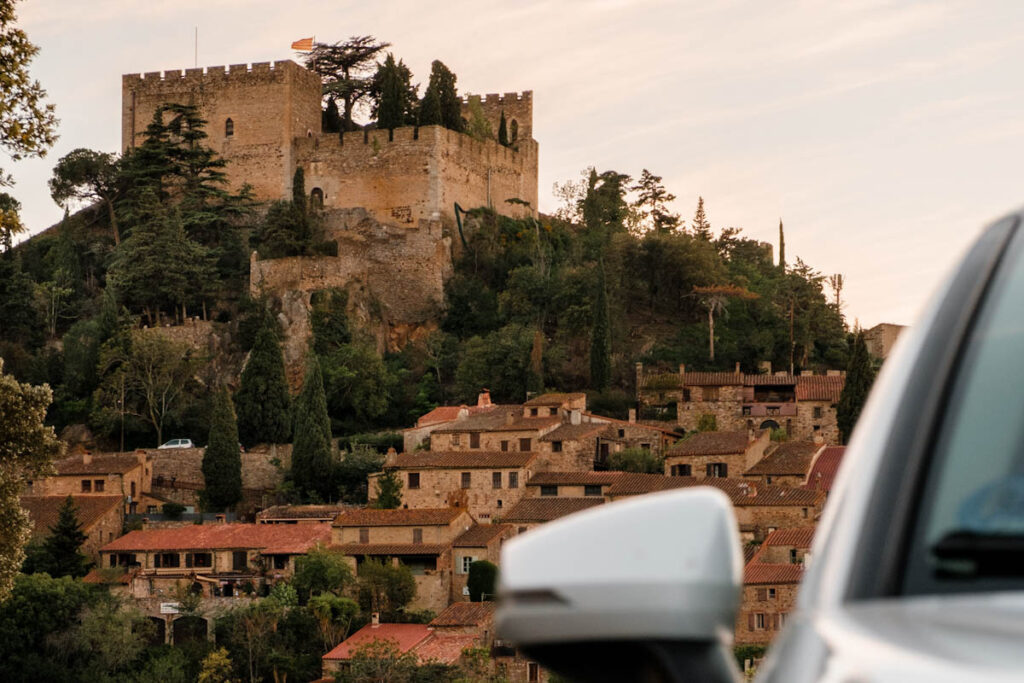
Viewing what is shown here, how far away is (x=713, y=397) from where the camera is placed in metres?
57.4

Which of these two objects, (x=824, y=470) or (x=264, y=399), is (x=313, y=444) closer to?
(x=264, y=399)

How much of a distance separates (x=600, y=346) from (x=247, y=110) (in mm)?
20579

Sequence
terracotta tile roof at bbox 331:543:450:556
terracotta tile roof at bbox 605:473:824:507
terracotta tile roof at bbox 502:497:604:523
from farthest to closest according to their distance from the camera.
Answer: terracotta tile roof at bbox 605:473:824:507
terracotta tile roof at bbox 502:497:604:523
terracotta tile roof at bbox 331:543:450:556

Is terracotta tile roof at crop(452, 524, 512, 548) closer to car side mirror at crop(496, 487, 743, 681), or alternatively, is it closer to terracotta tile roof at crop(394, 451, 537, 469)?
terracotta tile roof at crop(394, 451, 537, 469)

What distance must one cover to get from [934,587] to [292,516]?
52030 mm

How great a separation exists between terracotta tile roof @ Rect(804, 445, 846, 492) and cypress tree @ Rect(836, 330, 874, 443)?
787 mm

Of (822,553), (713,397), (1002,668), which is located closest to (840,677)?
(1002,668)

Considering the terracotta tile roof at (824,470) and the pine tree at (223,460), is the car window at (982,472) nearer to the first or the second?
the terracotta tile roof at (824,470)

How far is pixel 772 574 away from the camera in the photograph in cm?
4147

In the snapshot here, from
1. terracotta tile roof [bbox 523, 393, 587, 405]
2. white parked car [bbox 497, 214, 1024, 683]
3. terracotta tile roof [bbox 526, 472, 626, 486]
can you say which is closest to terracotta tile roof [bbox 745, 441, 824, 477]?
terracotta tile roof [bbox 526, 472, 626, 486]

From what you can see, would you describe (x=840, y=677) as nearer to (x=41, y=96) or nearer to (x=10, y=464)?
(x=41, y=96)

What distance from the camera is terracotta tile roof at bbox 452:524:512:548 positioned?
157 ft

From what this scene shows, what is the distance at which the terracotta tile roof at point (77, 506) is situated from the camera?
169 feet

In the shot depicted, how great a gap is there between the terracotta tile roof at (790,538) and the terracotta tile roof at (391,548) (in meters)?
9.13
